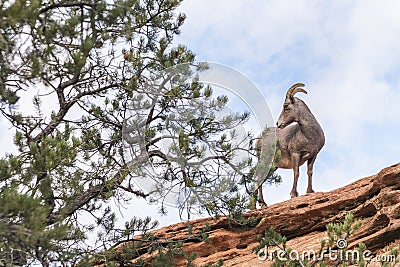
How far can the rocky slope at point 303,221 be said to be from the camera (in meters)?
6.99

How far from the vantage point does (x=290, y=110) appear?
923 cm

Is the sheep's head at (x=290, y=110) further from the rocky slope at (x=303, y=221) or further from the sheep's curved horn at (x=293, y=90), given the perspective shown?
the rocky slope at (x=303, y=221)

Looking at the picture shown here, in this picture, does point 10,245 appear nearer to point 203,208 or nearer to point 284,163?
point 203,208

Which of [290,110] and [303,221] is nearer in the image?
[303,221]

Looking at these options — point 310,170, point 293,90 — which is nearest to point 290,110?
point 293,90

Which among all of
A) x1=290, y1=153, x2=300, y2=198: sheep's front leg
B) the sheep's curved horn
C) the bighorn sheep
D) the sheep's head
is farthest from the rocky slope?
the sheep's curved horn

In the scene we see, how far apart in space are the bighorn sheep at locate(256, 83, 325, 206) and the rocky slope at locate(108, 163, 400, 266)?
1.02 metres

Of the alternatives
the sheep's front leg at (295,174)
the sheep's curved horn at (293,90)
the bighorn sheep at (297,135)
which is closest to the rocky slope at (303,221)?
the sheep's front leg at (295,174)

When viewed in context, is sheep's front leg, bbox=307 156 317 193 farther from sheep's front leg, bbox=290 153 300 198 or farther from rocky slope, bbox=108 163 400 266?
rocky slope, bbox=108 163 400 266

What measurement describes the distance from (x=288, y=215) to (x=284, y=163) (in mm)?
1642

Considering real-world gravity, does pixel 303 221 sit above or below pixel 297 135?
below

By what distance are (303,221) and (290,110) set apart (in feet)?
7.11

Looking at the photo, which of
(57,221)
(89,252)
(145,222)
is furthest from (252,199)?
(57,221)

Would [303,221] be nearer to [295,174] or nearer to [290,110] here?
[295,174]
